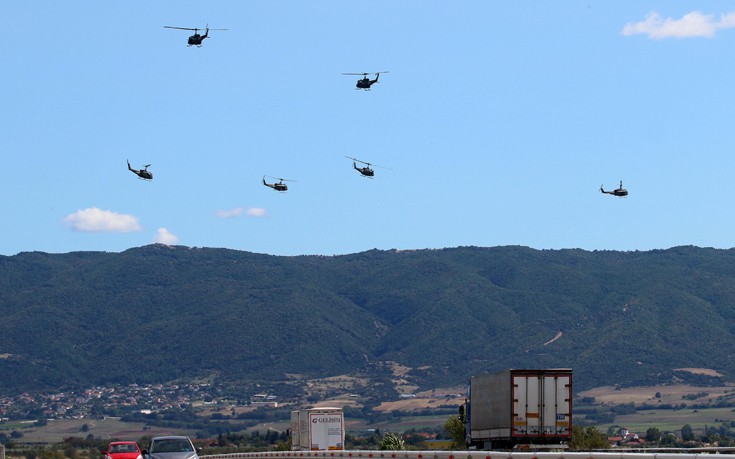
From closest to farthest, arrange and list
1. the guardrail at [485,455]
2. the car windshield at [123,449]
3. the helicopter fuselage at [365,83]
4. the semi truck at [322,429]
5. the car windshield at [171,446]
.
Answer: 1. the guardrail at [485,455]
2. the car windshield at [171,446]
3. the car windshield at [123,449]
4. the semi truck at [322,429]
5. the helicopter fuselage at [365,83]

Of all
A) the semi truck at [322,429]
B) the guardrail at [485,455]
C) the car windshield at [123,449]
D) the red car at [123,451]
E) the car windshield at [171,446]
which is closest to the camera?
the guardrail at [485,455]

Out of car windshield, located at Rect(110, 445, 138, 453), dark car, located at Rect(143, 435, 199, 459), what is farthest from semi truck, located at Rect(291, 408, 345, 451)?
dark car, located at Rect(143, 435, 199, 459)

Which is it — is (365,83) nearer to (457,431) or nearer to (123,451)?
(457,431)

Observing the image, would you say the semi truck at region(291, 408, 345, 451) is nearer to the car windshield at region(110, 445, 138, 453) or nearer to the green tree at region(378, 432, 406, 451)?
the green tree at region(378, 432, 406, 451)

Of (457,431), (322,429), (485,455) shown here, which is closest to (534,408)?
(485,455)

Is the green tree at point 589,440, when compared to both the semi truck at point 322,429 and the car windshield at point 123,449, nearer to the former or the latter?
the semi truck at point 322,429

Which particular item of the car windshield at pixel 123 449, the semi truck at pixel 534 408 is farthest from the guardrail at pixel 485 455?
the car windshield at pixel 123 449
